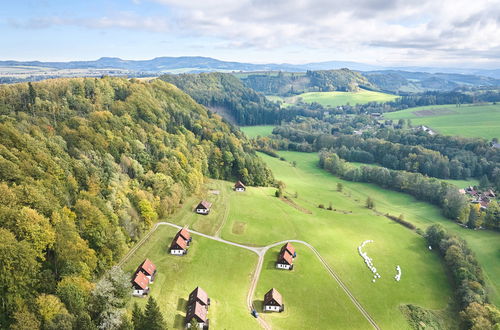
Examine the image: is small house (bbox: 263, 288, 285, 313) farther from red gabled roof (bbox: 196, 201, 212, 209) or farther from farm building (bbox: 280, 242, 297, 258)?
red gabled roof (bbox: 196, 201, 212, 209)

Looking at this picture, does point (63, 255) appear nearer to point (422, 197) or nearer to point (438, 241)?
point (438, 241)

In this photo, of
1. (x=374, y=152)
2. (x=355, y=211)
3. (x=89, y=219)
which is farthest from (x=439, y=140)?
(x=89, y=219)

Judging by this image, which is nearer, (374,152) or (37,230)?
(37,230)

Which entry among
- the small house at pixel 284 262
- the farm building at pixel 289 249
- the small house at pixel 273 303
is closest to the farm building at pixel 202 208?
the farm building at pixel 289 249

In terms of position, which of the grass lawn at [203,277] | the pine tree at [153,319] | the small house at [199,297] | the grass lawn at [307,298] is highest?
the pine tree at [153,319]

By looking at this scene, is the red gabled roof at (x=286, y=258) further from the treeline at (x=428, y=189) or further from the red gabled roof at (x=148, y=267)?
the treeline at (x=428, y=189)

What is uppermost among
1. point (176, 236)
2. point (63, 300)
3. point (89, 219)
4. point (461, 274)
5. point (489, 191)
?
point (89, 219)

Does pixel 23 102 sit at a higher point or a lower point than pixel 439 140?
higher

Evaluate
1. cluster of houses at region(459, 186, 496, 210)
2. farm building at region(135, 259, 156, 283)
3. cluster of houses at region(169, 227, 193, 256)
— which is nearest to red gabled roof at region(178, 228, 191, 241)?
cluster of houses at region(169, 227, 193, 256)
